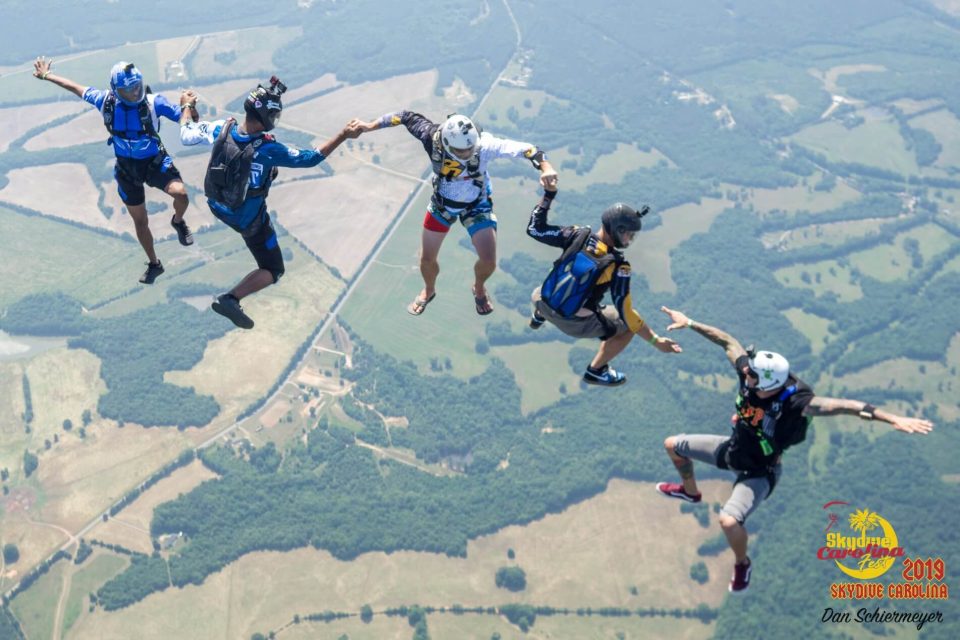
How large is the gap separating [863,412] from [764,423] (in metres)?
3.88

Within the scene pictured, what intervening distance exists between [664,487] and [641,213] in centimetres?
1148

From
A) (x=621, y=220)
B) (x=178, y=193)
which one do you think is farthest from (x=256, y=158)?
(x=621, y=220)

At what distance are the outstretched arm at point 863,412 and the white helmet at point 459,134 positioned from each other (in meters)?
15.6

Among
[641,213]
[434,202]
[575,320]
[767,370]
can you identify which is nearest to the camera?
[767,370]

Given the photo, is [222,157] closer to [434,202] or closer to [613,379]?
[434,202]

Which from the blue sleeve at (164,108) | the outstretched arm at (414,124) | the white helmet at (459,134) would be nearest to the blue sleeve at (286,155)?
the outstretched arm at (414,124)

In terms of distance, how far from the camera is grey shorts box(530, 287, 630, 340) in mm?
42000

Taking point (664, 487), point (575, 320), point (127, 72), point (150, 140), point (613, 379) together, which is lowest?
point (664, 487)

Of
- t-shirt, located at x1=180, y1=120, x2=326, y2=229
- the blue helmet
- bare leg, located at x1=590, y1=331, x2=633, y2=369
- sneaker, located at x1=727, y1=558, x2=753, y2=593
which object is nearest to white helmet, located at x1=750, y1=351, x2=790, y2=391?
bare leg, located at x1=590, y1=331, x2=633, y2=369

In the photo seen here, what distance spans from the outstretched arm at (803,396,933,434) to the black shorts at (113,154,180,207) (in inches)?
1000

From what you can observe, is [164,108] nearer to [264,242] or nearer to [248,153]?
[248,153]

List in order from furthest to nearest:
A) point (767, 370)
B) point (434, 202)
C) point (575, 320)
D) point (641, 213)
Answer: point (434, 202), point (575, 320), point (641, 213), point (767, 370)

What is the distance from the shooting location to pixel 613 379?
44.1 metres

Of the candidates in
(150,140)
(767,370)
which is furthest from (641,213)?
(150,140)
